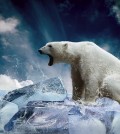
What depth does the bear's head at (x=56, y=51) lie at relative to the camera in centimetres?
528

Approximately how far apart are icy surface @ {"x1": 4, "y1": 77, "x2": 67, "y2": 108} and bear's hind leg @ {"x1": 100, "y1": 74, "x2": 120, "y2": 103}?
69 centimetres

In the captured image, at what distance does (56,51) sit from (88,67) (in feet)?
1.93

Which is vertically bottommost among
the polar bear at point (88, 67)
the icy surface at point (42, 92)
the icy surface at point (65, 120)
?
the icy surface at point (65, 120)

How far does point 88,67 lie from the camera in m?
5.11

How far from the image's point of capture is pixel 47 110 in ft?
12.0

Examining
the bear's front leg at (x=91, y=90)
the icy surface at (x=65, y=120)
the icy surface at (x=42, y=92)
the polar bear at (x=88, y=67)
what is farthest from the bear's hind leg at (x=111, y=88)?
the icy surface at (x=65, y=120)

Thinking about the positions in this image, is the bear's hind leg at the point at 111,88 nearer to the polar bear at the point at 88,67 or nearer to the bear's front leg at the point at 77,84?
the polar bear at the point at 88,67

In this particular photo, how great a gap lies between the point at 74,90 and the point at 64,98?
2.15ft

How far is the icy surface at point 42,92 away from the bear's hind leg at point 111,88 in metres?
0.69

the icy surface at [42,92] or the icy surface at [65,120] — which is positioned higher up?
the icy surface at [42,92]

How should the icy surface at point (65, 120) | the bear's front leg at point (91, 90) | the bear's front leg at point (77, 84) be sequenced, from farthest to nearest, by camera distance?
1. the bear's front leg at point (77, 84)
2. the bear's front leg at point (91, 90)
3. the icy surface at point (65, 120)

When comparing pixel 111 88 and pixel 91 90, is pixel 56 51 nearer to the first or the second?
pixel 91 90

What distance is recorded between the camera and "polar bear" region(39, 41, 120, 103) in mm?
5035

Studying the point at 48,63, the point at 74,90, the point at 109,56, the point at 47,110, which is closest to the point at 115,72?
the point at 109,56
